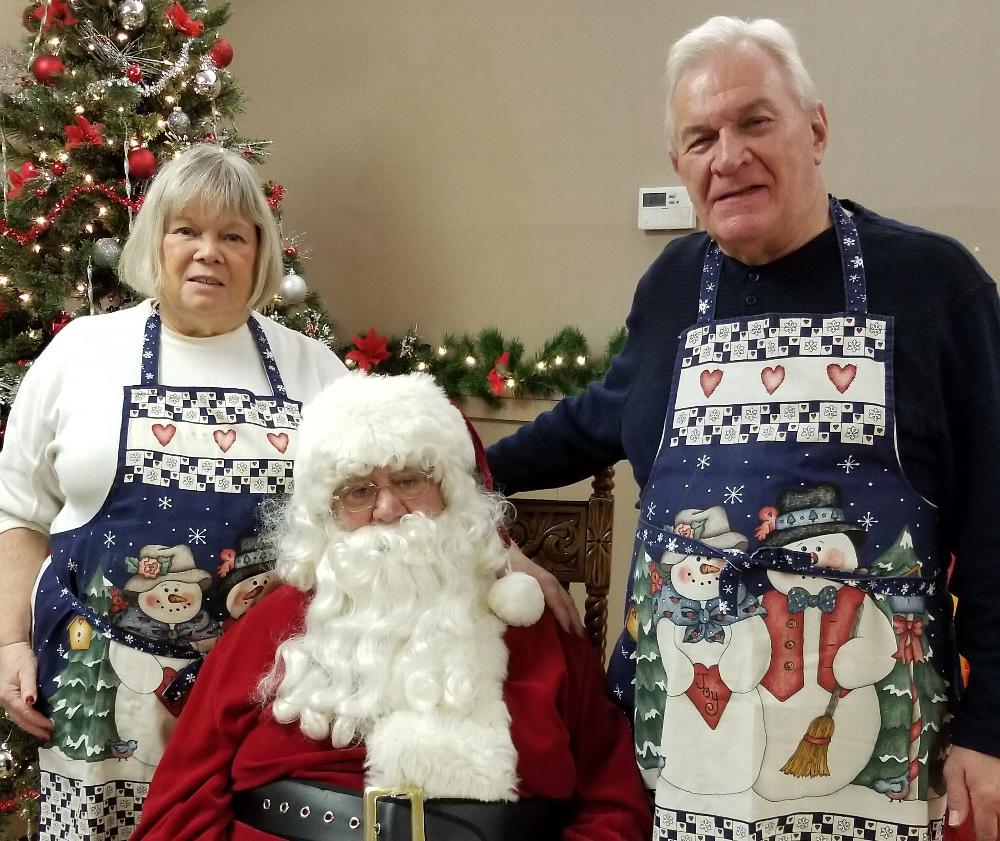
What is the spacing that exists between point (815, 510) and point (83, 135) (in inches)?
94.3

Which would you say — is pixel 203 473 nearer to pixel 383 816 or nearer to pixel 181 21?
pixel 383 816

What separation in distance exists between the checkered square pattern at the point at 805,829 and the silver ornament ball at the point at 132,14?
267cm

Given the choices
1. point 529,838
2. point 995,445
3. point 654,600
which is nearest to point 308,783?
point 529,838

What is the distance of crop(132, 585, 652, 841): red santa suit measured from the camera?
1.56 m

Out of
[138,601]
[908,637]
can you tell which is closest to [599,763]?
[908,637]

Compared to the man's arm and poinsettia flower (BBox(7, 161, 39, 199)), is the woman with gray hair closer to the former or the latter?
the man's arm

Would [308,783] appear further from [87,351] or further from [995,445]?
[995,445]

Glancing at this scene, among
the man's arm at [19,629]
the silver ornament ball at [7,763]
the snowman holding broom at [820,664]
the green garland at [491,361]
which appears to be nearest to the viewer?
the snowman holding broom at [820,664]

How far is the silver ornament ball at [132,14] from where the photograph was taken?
9.19 ft

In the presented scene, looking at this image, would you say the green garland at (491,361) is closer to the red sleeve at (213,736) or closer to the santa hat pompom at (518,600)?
the santa hat pompom at (518,600)

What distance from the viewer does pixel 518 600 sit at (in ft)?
5.49

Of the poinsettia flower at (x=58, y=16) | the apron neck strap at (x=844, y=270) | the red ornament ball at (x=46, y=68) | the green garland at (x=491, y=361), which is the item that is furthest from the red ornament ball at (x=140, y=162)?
the apron neck strap at (x=844, y=270)

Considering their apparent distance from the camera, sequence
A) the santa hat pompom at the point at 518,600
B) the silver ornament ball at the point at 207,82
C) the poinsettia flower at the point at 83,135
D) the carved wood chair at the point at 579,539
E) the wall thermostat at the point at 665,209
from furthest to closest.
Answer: the wall thermostat at the point at 665,209
the silver ornament ball at the point at 207,82
the poinsettia flower at the point at 83,135
the carved wood chair at the point at 579,539
the santa hat pompom at the point at 518,600

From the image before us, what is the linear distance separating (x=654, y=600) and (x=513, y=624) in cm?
28
